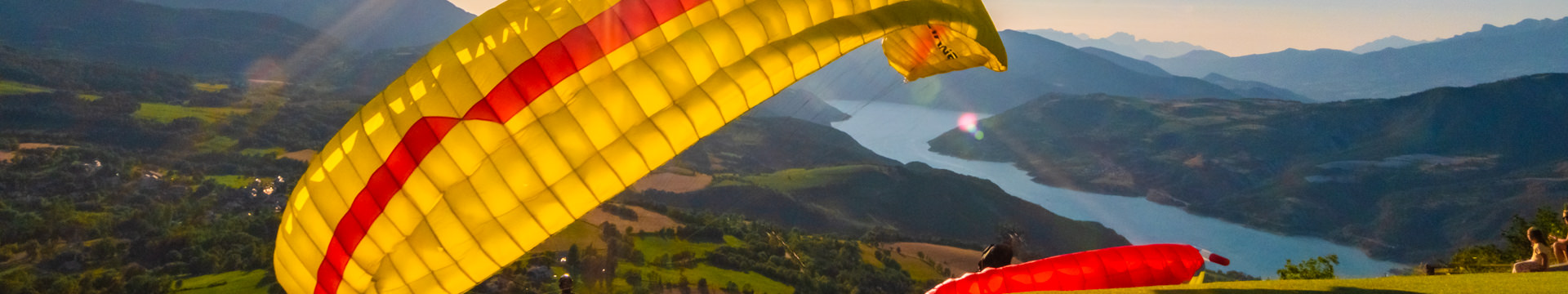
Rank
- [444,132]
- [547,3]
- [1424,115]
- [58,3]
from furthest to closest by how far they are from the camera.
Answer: [58,3] → [1424,115] → [547,3] → [444,132]

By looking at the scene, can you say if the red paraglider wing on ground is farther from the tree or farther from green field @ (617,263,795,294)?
green field @ (617,263,795,294)

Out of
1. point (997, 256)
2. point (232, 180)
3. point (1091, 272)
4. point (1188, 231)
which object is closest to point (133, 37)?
point (232, 180)

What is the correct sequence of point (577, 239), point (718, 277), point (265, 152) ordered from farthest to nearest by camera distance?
1. point (265, 152)
2. point (577, 239)
3. point (718, 277)

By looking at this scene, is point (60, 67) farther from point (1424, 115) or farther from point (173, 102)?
point (1424, 115)

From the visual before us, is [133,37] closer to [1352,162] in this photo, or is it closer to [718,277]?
[718,277]

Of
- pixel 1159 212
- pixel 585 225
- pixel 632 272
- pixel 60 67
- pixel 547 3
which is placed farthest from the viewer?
pixel 1159 212

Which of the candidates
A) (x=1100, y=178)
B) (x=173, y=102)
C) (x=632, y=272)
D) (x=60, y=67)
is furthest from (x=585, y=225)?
(x=1100, y=178)

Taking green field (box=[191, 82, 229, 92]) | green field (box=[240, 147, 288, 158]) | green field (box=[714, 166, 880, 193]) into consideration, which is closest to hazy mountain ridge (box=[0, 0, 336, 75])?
green field (box=[191, 82, 229, 92])
